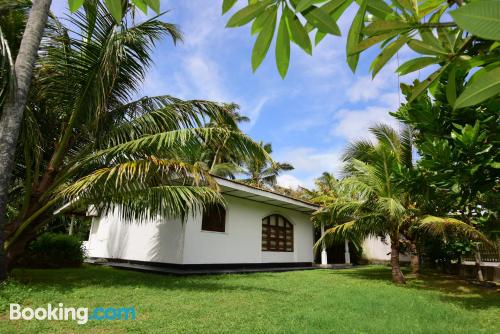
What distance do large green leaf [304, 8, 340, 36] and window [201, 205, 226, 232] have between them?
10792 mm

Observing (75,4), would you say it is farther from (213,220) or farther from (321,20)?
(213,220)

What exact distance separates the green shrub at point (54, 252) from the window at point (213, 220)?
4.71m

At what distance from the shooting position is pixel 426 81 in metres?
1.11

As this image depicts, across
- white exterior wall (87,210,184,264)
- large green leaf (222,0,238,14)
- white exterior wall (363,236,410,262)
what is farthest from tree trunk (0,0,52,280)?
white exterior wall (363,236,410,262)

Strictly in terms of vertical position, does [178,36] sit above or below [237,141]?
above

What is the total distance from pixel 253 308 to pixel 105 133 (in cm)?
505

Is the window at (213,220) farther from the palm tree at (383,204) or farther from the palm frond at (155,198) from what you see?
the palm frond at (155,198)

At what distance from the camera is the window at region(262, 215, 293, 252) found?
1393cm

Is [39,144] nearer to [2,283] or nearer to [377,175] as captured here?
[2,283]

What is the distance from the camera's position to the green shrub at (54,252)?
10.5m

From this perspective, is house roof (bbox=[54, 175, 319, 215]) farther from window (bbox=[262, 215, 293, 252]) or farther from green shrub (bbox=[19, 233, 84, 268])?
green shrub (bbox=[19, 233, 84, 268])

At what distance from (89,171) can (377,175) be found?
7.94m

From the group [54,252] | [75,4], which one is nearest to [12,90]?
[75,4]

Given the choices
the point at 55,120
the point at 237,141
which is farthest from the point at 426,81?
the point at 55,120
